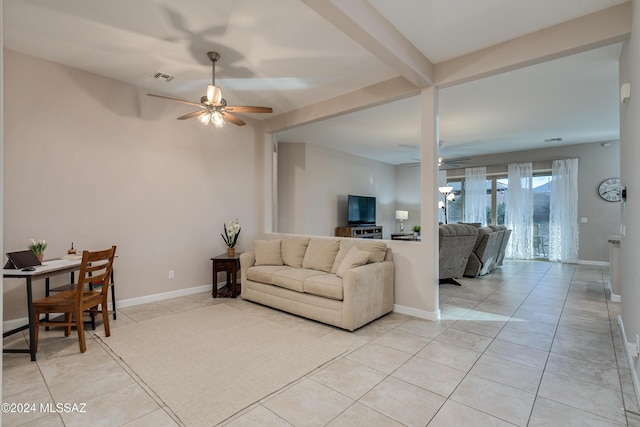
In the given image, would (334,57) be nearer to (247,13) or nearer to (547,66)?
(247,13)

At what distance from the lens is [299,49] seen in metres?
3.32

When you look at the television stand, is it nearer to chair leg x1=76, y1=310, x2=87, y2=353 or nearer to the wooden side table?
the wooden side table

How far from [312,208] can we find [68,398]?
562cm

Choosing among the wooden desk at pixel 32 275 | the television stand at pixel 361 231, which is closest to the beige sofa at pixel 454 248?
the television stand at pixel 361 231

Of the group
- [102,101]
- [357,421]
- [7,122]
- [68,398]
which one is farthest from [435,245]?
[7,122]

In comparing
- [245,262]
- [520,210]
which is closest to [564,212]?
[520,210]

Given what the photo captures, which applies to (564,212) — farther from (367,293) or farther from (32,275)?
(32,275)

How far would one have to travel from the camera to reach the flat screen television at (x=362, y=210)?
8413 mm

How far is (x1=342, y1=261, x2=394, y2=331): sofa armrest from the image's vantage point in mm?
3277

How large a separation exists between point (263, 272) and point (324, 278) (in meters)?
0.94

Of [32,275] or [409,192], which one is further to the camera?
[409,192]

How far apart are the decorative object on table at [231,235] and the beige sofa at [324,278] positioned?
20.4 inches

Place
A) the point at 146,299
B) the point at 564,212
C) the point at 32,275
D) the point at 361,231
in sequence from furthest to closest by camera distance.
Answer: the point at 361,231 → the point at 564,212 → the point at 146,299 → the point at 32,275

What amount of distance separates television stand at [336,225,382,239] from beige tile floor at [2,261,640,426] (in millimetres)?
4297
